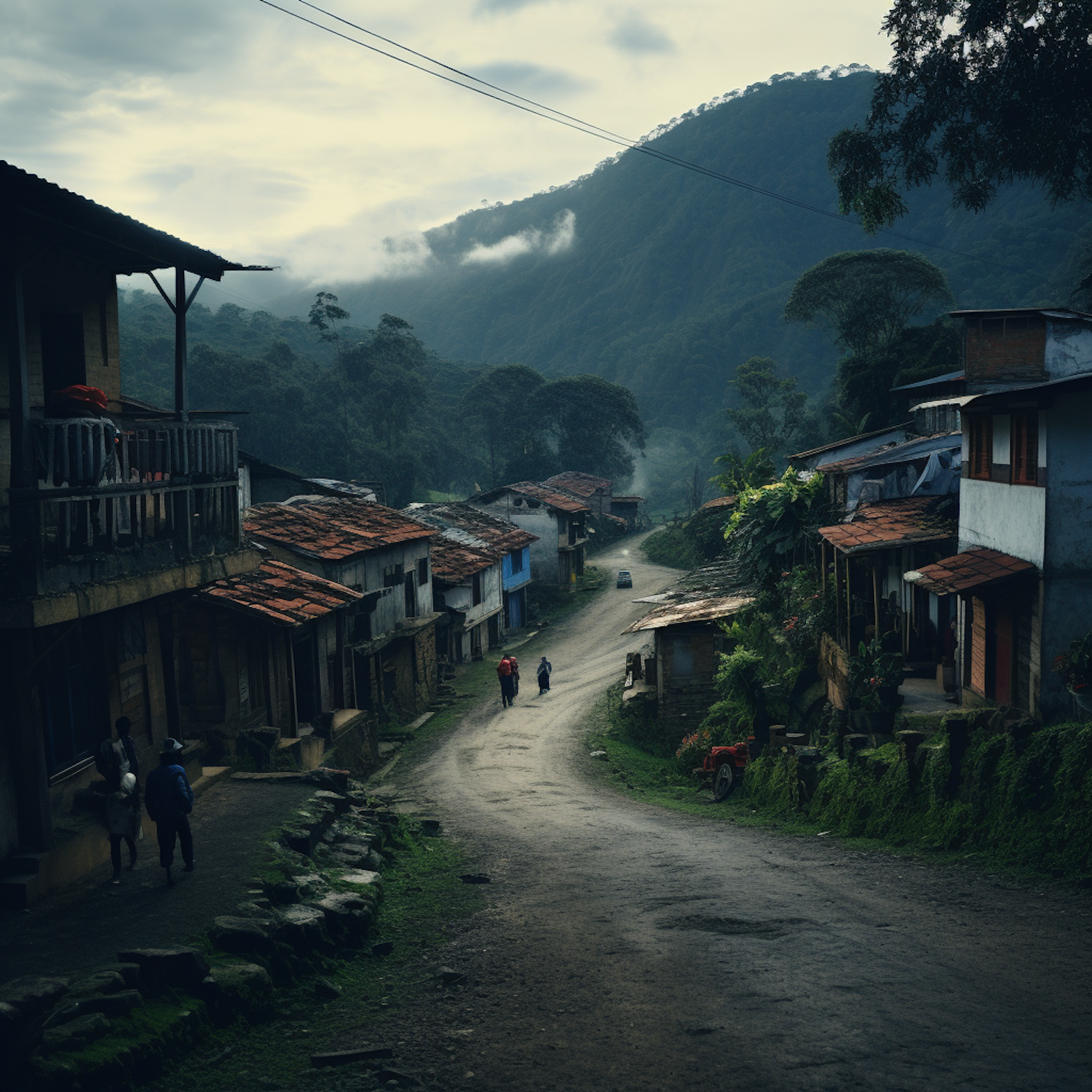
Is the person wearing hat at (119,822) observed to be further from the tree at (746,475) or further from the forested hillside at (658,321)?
the forested hillside at (658,321)

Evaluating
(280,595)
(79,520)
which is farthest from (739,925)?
(280,595)

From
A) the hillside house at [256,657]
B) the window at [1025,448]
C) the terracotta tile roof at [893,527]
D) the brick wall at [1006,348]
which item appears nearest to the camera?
the window at [1025,448]

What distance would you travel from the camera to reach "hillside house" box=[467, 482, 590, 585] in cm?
5812

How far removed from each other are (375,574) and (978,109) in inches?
821

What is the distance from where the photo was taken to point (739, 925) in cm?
1074

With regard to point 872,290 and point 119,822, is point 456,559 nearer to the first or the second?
point 119,822

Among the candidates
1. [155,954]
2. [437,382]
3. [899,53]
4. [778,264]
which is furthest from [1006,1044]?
[778,264]

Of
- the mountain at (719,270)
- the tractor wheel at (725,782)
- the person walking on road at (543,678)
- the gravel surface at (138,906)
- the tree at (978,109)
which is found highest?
the mountain at (719,270)

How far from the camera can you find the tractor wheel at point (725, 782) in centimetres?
1986

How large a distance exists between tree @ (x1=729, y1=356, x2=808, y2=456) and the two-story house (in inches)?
2163

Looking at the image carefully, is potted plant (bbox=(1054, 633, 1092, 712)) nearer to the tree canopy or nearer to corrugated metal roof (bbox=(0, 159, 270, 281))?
corrugated metal roof (bbox=(0, 159, 270, 281))

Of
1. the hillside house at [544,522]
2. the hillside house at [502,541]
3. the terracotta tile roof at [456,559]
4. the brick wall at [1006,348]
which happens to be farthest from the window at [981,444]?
the hillside house at [544,522]

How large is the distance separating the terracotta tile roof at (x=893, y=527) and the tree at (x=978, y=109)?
20.9 feet

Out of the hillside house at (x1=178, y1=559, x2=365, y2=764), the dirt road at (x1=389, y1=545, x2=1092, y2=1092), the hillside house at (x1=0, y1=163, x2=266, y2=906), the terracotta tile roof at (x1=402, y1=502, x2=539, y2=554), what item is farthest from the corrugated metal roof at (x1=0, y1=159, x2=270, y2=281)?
the terracotta tile roof at (x1=402, y1=502, x2=539, y2=554)
